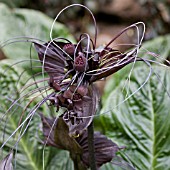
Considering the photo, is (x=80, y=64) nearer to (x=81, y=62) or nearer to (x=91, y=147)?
(x=81, y=62)

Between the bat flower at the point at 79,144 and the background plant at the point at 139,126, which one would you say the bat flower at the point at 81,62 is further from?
the background plant at the point at 139,126

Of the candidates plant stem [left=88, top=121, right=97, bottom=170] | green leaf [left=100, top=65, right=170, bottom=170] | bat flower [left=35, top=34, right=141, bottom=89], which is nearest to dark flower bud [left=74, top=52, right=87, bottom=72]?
bat flower [left=35, top=34, right=141, bottom=89]

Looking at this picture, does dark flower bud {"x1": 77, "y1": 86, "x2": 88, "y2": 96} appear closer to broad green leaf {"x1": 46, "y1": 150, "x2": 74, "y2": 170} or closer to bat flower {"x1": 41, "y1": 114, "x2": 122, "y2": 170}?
bat flower {"x1": 41, "y1": 114, "x2": 122, "y2": 170}

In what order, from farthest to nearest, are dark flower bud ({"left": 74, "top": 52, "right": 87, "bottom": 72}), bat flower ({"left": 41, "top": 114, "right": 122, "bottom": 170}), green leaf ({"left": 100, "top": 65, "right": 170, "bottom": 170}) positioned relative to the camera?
green leaf ({"left": 100, "top": 65, "right": 170, "bottom": 170}), bat flower ({"left": 41, "top": 114, "right": 122, "bottom": 170}), dark flower bud ({"left": 74, "top": 52, "right": 87, "bottom": 72})

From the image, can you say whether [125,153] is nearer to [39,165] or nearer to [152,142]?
[152,142]

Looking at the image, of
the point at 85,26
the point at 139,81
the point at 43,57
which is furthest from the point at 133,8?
the point at 43,57

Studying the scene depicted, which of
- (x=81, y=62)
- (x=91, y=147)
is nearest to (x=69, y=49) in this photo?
(x=81, y=62)
